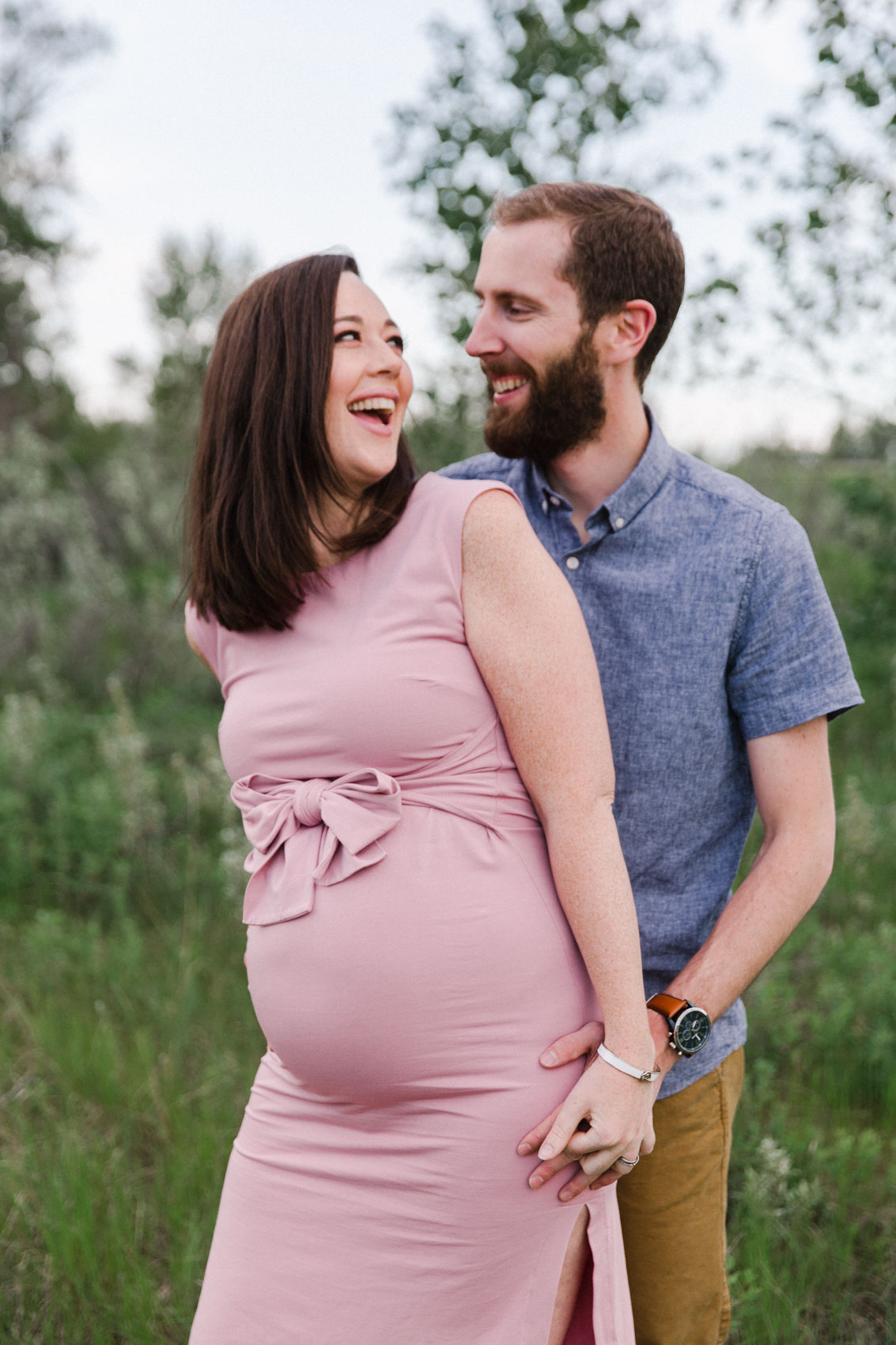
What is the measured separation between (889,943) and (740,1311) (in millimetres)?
1715

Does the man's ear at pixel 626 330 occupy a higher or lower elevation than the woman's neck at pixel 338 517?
higher

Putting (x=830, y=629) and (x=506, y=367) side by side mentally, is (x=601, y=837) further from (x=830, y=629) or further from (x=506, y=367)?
(x=506, y=367)

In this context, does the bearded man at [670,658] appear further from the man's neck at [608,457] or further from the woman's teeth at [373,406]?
the woman's teeth at [373,406]

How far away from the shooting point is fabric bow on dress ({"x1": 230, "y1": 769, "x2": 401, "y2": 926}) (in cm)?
161

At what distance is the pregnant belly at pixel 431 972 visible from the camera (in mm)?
1584

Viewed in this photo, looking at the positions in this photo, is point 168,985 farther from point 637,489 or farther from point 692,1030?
point 637,489

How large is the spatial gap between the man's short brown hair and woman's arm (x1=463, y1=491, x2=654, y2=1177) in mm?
687

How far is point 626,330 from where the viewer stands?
2.09 meters

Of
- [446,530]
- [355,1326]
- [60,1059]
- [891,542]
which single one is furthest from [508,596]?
[891,542]

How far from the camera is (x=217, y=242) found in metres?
11.0

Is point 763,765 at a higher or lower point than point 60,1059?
higher

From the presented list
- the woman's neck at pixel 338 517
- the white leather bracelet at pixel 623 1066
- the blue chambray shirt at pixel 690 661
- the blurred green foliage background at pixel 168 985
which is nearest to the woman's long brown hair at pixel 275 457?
the woman's neck at pixel 338 517

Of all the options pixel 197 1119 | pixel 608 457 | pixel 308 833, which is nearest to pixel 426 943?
pixel 308 833

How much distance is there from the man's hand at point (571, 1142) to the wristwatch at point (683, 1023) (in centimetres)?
11
